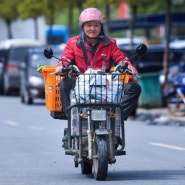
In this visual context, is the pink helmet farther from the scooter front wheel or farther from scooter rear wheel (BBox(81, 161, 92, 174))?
scooter rear wheel (BBox(81, 161, 92, 174))

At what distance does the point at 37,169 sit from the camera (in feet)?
42.6

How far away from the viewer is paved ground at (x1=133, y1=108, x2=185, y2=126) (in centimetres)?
2431

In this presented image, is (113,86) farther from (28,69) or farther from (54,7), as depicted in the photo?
(54,7)

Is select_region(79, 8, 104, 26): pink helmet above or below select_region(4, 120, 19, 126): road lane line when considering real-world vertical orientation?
above

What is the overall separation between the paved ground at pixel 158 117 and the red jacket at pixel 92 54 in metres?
11.9

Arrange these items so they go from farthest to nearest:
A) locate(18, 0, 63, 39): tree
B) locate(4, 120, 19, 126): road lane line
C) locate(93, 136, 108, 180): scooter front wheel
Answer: locate(18, 0, 63, 39): tree < locate(4, 120, 19, 126): road lane line < locate(93, 136, 108, 180): scooter front wheel

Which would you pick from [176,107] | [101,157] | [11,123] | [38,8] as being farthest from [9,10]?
[101,157]

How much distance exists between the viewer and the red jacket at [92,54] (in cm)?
→ 1193

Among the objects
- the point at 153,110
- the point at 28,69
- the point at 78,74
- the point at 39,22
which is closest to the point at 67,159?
the point at 78,74

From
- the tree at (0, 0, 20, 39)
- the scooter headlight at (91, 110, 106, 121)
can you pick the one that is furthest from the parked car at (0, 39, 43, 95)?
the scooter headlight at (91, 110, 106, 121)

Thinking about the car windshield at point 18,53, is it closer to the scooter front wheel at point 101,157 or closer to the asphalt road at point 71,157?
the asphalt road at point 71,157

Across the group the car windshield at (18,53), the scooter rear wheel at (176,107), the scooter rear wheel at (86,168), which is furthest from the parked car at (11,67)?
the scooter rear wheel at (86,168)

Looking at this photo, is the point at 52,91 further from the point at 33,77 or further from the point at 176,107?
the point at 33,77

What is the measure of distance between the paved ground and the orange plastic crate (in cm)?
1189
